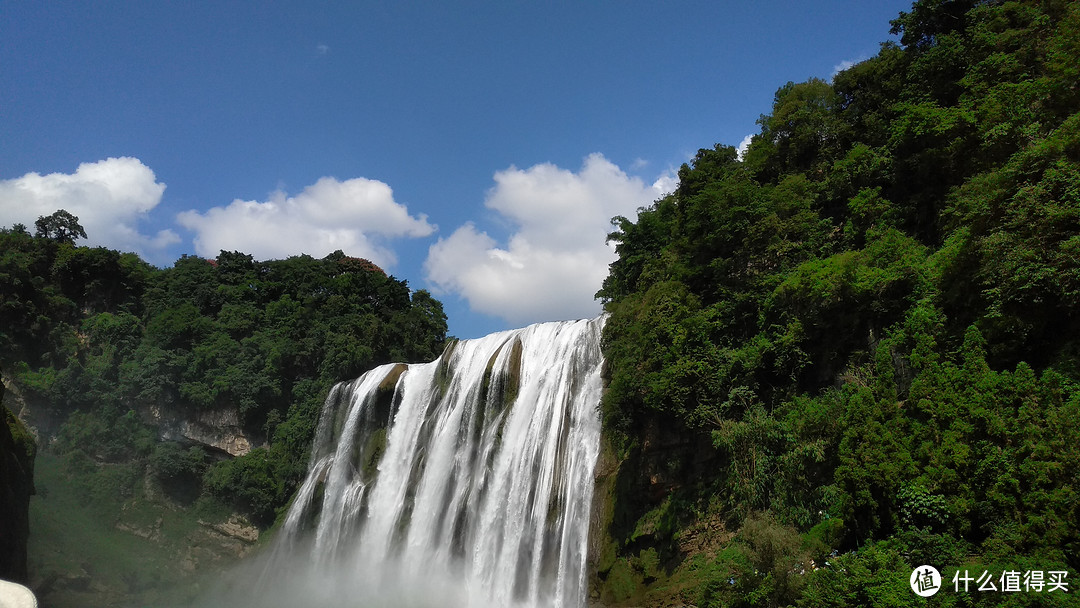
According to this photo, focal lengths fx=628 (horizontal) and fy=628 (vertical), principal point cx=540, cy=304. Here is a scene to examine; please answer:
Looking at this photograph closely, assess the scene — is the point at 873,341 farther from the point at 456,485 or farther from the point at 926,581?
the point at 456,485

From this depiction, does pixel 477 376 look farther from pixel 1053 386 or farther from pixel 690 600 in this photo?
pixel 1053 386

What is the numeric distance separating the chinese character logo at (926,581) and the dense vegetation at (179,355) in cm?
2714

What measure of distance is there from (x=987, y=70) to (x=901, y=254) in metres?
4.15

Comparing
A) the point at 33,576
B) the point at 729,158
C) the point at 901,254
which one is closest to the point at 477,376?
the point at 729,158

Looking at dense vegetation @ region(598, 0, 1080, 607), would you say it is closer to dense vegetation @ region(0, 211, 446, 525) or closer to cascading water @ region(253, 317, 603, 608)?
cascading water @ region(253, 317, 603, 608)

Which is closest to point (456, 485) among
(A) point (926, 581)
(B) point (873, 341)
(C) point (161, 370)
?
(B) point (873, 341)

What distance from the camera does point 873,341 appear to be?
40.4ft

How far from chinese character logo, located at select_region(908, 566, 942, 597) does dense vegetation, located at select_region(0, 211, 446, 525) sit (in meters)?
27.1

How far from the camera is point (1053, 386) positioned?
8820 millimetres

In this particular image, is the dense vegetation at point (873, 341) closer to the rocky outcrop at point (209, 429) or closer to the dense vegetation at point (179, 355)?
the dense vegetation at point (179, 355)

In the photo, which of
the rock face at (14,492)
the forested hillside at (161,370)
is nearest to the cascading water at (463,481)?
the forested hillside at (161,370)

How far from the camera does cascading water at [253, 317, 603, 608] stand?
1720 cm

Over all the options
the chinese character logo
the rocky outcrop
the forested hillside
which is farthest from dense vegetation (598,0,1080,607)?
the rocky outcrop

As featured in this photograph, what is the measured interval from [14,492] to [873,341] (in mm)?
25730
